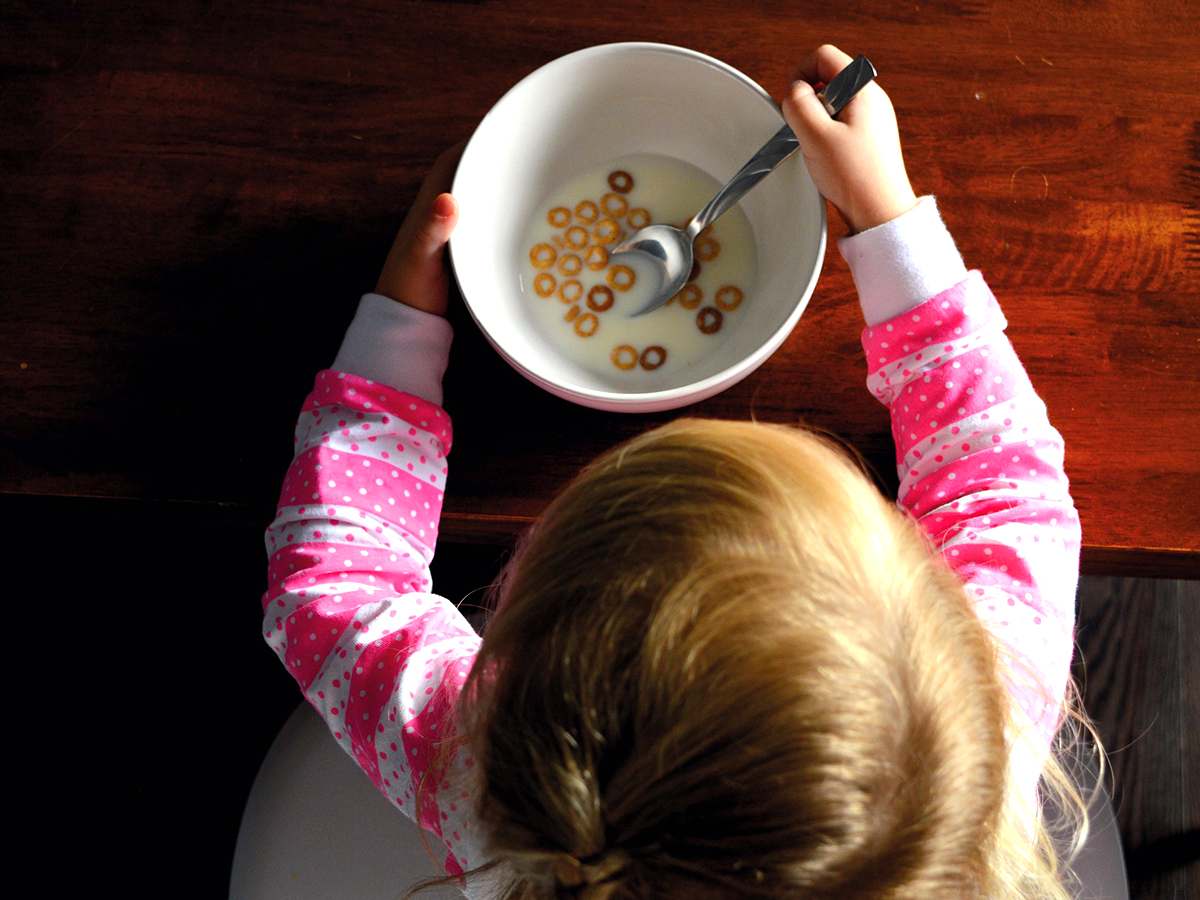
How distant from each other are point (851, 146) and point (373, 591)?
0.44 meters

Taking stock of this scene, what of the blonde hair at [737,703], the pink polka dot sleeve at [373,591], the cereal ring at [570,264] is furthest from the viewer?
the cereal ring at [570,264]

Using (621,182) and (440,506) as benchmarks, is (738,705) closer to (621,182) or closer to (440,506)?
(440,506)

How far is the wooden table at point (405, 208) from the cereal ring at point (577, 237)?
0.33 ft

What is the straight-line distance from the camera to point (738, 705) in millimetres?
376

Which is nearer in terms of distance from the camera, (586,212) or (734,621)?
(734,621)

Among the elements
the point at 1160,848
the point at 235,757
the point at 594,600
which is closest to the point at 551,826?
the point at 594,600

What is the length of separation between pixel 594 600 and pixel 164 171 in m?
0.51

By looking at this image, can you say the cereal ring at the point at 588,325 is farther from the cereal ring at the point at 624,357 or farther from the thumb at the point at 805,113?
the thumb at the point at 805,113

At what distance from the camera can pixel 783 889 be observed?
365 mm

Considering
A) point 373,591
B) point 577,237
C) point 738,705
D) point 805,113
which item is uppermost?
point 805,113

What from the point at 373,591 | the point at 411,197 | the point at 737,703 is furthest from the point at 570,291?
the point at 737,703

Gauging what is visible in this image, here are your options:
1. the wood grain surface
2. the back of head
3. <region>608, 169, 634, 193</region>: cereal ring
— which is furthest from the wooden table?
the back of head

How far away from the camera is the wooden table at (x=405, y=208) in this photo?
0.63 meters

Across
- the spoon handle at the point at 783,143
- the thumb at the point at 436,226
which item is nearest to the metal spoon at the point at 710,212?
the spoon handle at the point at 783,143
